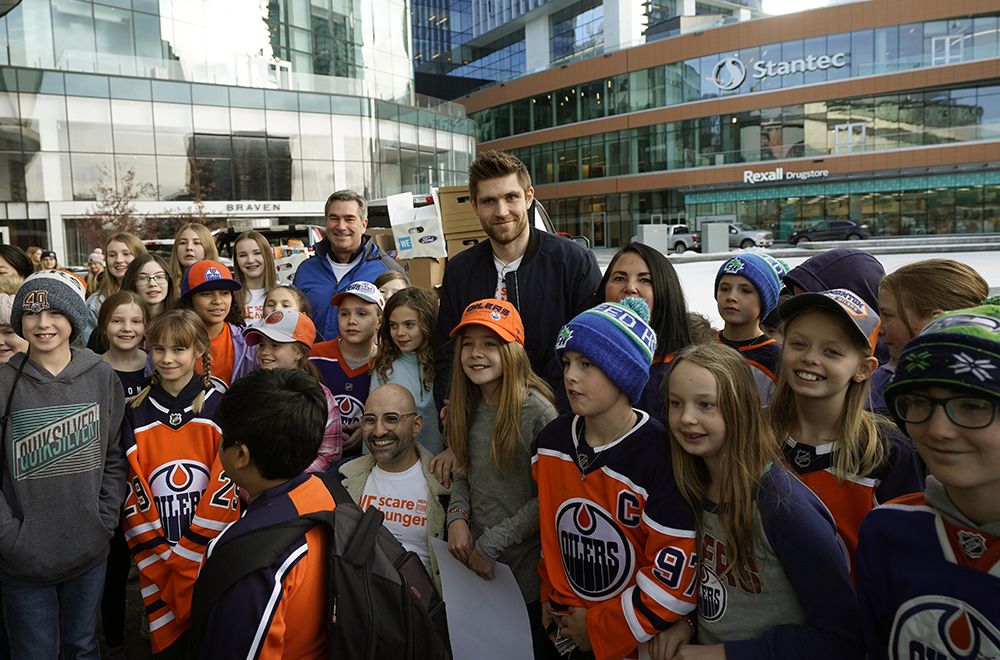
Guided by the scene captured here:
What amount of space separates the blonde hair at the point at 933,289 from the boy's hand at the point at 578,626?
1836 mm

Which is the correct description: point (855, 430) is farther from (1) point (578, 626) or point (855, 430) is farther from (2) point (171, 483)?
(2) point (171, 483)

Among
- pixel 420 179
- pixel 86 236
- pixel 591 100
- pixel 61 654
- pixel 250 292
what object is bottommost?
pixel 61 654

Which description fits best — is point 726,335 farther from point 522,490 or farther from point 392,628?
point 392,628

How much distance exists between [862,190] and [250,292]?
4528cm

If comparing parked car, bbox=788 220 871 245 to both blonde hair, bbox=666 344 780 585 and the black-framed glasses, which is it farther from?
the black-framed glasses

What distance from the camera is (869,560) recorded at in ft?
5.21

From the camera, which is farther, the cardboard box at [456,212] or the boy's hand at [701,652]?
the cardboard box at [456,212]

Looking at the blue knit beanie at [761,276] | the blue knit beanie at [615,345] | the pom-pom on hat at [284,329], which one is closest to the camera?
the blue knit beanie at [615,345]

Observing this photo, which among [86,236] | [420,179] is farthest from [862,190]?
[86,236]

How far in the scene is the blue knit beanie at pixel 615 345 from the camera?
2.35 meters

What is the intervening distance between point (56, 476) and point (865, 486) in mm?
3269

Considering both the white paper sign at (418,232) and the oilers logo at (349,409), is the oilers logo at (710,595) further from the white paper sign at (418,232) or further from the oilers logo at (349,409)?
the white paper sign at (418,232)

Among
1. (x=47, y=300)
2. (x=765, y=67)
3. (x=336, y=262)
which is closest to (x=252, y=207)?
(x=336, y=262)

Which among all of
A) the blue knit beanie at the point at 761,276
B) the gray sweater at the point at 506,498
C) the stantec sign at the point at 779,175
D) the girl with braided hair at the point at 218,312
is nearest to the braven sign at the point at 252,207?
the girl with braided hair at the point at 218,312
